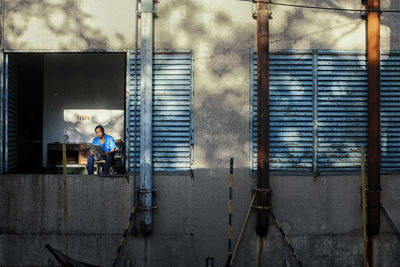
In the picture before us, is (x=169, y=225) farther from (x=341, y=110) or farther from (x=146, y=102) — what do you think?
(x=341, y=110)

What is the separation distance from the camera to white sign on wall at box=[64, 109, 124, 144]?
1027cm

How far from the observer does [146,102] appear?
5777mm

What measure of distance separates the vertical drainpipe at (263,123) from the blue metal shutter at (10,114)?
4.85m

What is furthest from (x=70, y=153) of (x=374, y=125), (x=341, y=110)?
(x=374, y=125)

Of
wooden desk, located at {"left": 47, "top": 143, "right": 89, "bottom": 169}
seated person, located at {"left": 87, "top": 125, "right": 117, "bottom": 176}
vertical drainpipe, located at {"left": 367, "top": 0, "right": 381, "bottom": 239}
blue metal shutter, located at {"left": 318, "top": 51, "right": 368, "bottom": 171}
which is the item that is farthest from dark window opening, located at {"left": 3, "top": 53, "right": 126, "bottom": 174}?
vertical drainpipe, located at {"left": 367, "top": 0, "right": 381, "bottom": 239}

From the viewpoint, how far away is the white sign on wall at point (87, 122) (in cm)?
1027

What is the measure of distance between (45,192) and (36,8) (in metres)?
3.53

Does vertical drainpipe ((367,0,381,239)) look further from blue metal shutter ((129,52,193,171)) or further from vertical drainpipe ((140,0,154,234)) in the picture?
vertical drainpipe ((140,0,154,234))

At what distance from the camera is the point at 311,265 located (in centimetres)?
591

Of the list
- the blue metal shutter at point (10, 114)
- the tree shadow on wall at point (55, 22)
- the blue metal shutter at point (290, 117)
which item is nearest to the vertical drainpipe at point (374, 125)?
the blue metal shutter at point (290, 117)

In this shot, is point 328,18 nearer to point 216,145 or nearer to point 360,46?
point 360,46

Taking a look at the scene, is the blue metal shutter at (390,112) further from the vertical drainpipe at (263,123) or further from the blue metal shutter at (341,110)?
the vertical drainpipe at (263,123)

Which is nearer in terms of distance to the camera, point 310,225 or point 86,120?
point 310,225

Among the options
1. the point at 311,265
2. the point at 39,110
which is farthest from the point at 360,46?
the point at 39,110
